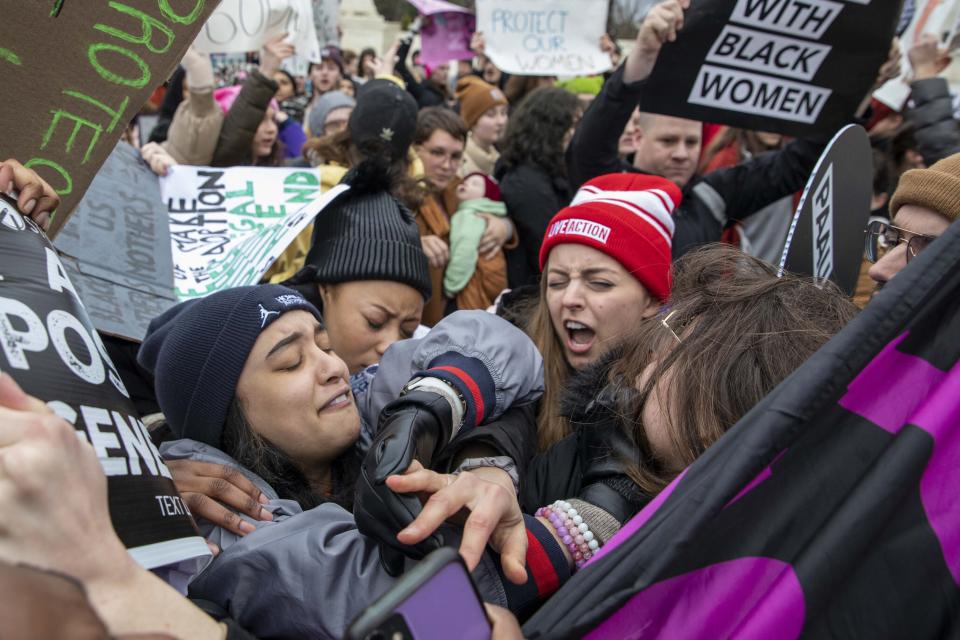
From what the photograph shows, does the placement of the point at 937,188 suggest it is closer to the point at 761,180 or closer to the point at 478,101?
the point at 761,180

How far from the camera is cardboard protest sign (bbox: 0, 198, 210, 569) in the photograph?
97cm

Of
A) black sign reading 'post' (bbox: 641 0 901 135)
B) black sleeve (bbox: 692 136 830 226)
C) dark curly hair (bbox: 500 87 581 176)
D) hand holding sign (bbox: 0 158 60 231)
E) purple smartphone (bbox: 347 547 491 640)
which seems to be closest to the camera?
purple smartphone (bbox: 347 547 491 640)

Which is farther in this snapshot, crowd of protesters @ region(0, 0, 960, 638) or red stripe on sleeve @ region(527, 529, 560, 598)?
red stripe on sleeve @ region(527, 529, 560, 598)

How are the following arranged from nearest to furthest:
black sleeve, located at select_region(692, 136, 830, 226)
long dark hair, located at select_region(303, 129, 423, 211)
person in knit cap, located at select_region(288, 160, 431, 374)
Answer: person in knit cap, located at select_region(288, 160, 431, 374), long dark hair, located at select_region(303, 129, 423, 211), black sleeve, located at select_region(692, 136, 830, 226)

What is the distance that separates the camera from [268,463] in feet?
5.67

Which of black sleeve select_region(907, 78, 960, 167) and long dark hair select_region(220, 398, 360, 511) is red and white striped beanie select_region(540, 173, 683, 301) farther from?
black sleeve select_region(907, 78, 960, 167)

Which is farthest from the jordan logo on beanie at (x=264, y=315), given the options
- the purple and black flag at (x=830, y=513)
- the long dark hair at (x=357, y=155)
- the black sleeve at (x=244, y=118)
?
the black sleeve at (x=244, y=118)

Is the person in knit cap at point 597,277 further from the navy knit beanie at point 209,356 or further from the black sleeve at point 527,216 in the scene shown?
the black sleeve at point 527,216

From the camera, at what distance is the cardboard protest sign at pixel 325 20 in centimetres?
748

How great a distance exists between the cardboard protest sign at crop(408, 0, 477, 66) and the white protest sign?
12.7 ft

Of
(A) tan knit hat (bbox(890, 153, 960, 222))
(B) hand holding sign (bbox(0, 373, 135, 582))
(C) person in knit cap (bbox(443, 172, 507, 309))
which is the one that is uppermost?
(A) tan knit hat (bbox(890, 153, 960, 222))

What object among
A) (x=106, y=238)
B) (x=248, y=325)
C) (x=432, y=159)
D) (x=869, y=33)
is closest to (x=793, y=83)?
(x=869, y=33)

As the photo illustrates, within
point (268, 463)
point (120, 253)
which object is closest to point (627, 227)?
point (268, 463)

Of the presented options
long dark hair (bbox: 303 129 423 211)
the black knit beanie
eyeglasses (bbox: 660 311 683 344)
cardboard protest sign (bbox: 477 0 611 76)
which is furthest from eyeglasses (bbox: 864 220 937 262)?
cardboard protest sign (bbox: 477 0 611 76)
